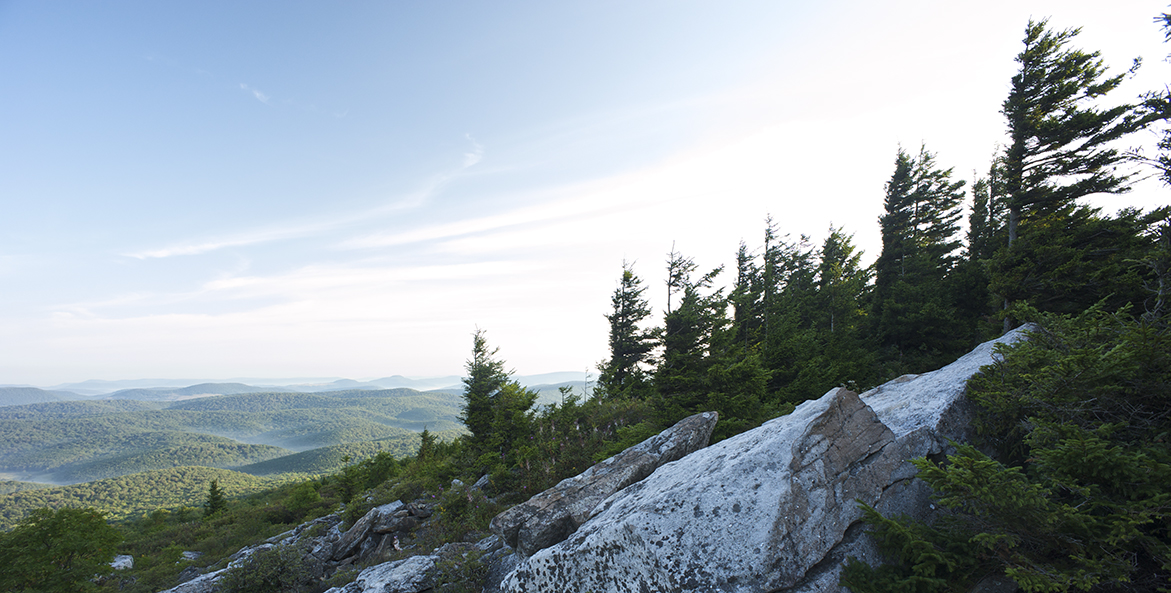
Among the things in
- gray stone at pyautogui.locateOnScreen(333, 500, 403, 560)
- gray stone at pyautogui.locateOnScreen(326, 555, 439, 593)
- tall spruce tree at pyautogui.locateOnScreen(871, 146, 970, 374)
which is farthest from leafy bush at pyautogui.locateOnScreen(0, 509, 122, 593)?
tall spruce tree at pyautogui.locateOnScreen(871, 146, 970, 374)

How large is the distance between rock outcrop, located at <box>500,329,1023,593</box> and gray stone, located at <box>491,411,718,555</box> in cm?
91

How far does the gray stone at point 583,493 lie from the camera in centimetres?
722

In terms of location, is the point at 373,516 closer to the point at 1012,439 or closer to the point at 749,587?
the point at 749,587

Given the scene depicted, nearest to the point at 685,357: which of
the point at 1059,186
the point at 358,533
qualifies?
the point at 358,533

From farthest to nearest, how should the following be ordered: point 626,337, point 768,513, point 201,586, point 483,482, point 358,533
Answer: point 626,337, point 483,482, point 358,533, point 201,586, point 768,513

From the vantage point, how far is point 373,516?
12.2 metres

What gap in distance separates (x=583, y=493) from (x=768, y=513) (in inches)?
150

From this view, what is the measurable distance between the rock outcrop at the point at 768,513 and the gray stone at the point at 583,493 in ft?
2.99

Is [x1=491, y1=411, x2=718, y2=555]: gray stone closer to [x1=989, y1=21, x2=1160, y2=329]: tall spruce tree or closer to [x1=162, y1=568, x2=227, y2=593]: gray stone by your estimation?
[x1=162, y1=568, x2=227, y2=593]: gray stone

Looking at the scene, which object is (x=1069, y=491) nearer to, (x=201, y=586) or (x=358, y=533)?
(x=358, y=533)

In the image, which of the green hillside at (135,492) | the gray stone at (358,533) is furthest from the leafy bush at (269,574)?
the green hillside at (135,492)

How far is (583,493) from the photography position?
796cm

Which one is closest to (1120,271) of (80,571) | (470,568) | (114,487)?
(470,568)

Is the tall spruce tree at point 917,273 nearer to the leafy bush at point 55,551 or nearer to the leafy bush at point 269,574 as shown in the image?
the leafy bush at point 269,574
